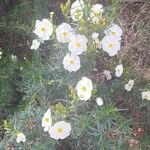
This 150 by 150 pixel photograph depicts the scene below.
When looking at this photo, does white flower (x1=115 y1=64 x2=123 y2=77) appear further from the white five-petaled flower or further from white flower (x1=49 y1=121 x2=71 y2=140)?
white flower (x1=49 y1=121 x2=71 y2=140)

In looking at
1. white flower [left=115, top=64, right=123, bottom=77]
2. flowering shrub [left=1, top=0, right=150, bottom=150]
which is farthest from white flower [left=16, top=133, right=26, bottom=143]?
white flower [left=115, top=64, right=123, bottom=77]

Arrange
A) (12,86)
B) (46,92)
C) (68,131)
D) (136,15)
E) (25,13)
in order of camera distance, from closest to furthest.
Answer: (68,131), (46,92), (12,86), (25,13), (136,15)

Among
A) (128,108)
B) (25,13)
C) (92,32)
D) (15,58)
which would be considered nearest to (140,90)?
(128,108)

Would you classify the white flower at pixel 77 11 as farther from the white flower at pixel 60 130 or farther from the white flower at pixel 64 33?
the white flower at pixel 60 130

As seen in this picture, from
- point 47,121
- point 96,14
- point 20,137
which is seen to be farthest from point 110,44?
point 20,137

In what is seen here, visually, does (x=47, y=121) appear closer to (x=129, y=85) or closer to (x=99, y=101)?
(x=99, y=101)

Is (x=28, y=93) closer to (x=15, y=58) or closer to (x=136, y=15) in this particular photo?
(x=15, y=58)
